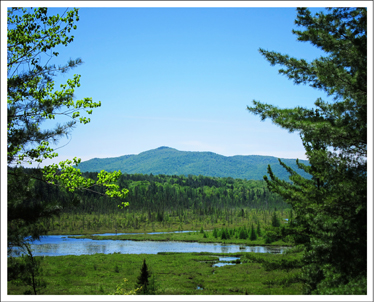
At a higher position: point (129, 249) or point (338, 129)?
point (338, 129)

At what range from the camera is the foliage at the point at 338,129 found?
25.4 feet

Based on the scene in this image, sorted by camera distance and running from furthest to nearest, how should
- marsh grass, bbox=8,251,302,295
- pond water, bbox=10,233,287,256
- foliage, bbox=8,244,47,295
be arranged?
1. pond water, bbox=10,233,287,256
2. marsh grass, bbox=8,251,302,295
3. foliage, bbox=8,244,47,295

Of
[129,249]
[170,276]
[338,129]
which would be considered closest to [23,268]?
[338,129]

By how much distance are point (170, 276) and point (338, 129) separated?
3524cm

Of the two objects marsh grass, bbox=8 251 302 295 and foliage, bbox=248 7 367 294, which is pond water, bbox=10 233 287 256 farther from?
foliage, bbox=248 7 367 294

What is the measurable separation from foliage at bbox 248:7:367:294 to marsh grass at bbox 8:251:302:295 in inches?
666

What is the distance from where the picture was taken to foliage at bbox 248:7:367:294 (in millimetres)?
7734

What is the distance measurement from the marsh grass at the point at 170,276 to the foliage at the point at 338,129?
1691cm

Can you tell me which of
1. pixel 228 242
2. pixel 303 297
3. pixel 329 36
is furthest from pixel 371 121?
pixel 228 242

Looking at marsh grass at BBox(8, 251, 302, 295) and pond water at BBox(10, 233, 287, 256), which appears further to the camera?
pond water at BBox(10, 233, 287, 256)

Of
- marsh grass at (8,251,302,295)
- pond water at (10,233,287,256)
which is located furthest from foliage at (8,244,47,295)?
pond water at (10,233,287,256)

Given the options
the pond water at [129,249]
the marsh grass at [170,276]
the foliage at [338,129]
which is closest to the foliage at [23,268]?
the foliage at [338,129]

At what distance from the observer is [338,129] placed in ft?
24.2

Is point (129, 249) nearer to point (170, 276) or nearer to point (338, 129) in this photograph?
point (170, 276)
